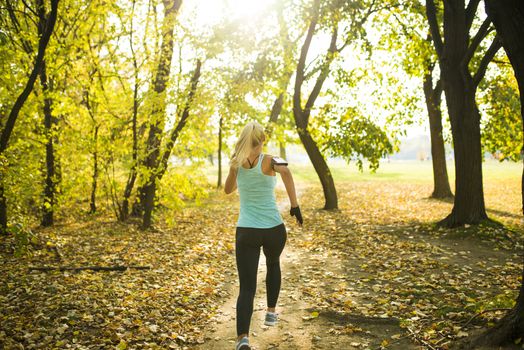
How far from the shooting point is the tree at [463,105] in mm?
11258

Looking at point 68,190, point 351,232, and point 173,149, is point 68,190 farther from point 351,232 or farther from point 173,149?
point 351,232

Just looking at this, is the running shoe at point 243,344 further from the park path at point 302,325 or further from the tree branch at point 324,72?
the tree branch at point 324,72

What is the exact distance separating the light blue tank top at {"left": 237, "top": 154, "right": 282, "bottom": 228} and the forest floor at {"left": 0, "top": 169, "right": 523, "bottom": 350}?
1827mm

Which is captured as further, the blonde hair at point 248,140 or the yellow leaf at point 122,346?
the yellow leaf at point 122,346

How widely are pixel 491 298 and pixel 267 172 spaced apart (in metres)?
4.21

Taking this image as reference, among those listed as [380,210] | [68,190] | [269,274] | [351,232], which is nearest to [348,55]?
[380,210]

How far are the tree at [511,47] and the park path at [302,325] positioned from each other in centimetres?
110

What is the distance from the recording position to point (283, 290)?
25.5ft

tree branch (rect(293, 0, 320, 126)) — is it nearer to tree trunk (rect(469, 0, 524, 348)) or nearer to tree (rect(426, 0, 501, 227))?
tree (rect(426, 0, 501, 227))

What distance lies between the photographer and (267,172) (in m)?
4.70

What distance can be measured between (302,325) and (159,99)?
8.00 meters

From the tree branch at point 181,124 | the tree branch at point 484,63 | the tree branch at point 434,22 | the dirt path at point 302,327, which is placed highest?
the tree branch at point 434,22

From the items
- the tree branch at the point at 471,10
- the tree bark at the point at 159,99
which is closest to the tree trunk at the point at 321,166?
the tree bark at the point at 159,99

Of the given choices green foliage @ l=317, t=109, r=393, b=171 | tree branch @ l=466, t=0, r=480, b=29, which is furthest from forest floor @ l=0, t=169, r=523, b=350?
tree branch @ l=466, t=0, r=480, b=29
